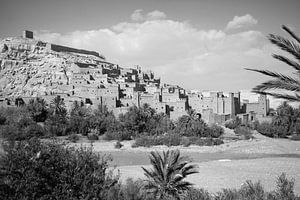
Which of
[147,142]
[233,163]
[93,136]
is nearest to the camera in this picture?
[233,163]

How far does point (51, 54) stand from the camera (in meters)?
68.6

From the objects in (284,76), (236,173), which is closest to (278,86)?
(284,76)

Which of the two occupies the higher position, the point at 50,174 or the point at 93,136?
the point at 50,174

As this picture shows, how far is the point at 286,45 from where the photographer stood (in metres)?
6.22

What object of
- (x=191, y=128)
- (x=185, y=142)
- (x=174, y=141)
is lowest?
(x=185, y=142)

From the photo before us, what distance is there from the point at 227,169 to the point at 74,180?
1545cm

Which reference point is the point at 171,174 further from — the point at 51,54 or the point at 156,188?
the point at 51,54

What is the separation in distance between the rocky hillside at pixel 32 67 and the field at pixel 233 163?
24261 millimetres

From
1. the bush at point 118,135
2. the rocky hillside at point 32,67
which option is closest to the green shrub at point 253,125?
the bush at point 118,135

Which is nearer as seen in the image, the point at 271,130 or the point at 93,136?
the point at 93,136

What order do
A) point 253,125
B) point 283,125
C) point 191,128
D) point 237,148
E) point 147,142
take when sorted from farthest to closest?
point 283,125 → point 253,125 → point 191,128 → point 147,142 → point 237,148

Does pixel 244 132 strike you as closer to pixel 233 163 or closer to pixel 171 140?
pixel 171 140

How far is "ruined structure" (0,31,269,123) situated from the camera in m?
42.5

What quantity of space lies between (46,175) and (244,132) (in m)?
34.6
